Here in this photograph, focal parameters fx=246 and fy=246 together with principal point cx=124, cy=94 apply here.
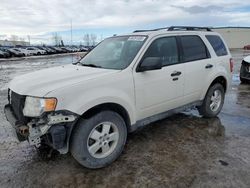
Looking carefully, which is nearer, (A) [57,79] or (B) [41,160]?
(A) [57,79]

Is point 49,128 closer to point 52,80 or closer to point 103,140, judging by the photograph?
point 52,80

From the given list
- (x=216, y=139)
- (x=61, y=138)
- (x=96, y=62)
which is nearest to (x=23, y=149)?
(x=61, y=138)

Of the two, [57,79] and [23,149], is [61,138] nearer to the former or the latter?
[57,79]

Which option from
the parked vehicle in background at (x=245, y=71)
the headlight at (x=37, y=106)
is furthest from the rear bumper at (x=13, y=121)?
the parked vehicle in background at (x=245, y=71)

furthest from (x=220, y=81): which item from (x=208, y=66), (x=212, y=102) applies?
(x=208, y=66)

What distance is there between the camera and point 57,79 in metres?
3.28

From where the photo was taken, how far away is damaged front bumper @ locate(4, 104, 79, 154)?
9.44ft

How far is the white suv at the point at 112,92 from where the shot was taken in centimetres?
293

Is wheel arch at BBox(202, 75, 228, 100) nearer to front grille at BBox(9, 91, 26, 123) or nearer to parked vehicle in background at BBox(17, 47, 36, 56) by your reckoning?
front grille at BBox(9, 91, 26, 123)

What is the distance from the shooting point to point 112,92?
3.29 meters

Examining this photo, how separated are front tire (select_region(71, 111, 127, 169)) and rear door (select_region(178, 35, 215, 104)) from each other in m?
1.67

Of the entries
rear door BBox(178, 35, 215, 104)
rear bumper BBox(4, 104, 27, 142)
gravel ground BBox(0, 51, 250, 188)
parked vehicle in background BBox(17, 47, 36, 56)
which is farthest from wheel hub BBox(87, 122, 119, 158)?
parked vehicle in background BBox(17, 47, 36, 56)

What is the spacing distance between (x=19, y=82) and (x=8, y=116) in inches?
19.6

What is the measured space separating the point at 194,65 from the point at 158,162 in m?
2.00
